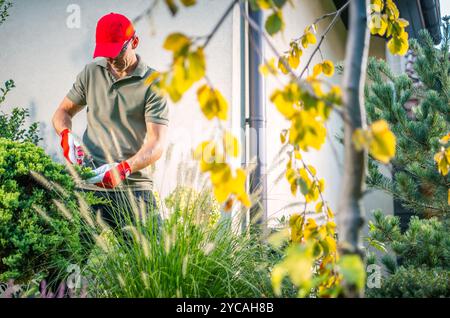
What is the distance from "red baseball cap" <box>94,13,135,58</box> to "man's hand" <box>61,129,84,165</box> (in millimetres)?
571

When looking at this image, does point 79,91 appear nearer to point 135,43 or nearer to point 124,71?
point 124,71

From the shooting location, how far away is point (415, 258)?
3451mm

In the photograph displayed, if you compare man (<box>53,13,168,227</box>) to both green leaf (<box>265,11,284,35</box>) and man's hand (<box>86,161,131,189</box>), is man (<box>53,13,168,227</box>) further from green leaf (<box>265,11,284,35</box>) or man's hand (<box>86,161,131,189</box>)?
green leaf (<box>265,11,284,35</box>)

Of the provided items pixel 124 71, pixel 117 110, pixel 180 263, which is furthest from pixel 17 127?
pixel 180 263

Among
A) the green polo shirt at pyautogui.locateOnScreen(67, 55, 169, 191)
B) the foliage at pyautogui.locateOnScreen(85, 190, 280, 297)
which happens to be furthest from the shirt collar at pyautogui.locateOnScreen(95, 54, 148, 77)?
the foliage at pyautogui.locateOnScreen(85, 190, 280, 297)

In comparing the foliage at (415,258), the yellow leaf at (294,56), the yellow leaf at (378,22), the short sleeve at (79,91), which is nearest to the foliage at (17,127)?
the short sleeve at (79,91)

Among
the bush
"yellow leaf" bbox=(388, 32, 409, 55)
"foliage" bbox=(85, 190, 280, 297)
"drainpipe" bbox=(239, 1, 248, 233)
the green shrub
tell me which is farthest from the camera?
"drainpipe" bbox=(239, 1, 248, 233)

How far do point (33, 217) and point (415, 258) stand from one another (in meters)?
2.44

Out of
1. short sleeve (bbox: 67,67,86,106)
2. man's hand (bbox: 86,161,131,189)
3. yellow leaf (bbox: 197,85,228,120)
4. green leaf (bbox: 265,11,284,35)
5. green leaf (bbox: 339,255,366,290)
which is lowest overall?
green leaf (bbox: 339,255,366,290)

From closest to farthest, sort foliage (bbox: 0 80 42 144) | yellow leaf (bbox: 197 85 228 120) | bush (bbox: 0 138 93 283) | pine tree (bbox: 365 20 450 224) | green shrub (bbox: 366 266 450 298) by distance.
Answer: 1. yellow leaf (bbox: 197 85 228 120)
2. green shrub (bbox: 366 266 450 298)
3. bush (bbox: 0 138 93 283)
4. foliage (bbox: 0 80 42 144)
5. pine tree (bbox: 365 20 450 224)

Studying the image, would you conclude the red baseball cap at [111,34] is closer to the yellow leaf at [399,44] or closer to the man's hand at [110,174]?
the man's hand at [110,174]

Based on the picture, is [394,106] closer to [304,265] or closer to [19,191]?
[19,191]

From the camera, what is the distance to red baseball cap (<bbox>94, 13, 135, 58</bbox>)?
324cm
